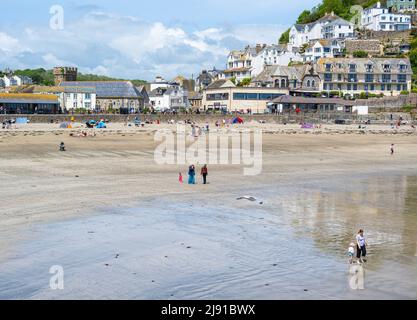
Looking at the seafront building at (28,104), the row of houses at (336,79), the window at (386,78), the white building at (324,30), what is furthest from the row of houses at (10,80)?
the window at (386,78)

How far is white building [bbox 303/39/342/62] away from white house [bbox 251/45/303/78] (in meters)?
2.88

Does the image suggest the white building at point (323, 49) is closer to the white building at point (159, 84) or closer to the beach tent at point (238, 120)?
the white building at point (159, 84)

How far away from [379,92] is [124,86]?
4497cm

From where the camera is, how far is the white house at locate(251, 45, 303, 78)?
396 feet

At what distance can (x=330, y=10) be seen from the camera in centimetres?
15225

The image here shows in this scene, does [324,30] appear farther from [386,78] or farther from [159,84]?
[159,84]

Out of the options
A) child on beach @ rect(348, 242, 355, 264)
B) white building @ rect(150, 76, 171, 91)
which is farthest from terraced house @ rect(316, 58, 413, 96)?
child on beach @ rect(348, 242, 355, 264)

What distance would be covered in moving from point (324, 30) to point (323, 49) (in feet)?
55.0

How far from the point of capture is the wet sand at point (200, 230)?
14.0m

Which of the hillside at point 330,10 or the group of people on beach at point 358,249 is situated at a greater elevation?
the hillside at point 330,10

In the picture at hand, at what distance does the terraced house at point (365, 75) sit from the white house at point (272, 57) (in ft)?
51.8

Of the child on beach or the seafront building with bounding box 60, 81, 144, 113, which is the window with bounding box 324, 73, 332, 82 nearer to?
the seafront building with bounding box 60, 81, 144, 113

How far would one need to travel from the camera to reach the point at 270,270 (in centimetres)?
1530

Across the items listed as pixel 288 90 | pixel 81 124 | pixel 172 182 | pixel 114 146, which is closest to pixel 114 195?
pixel 172 182
